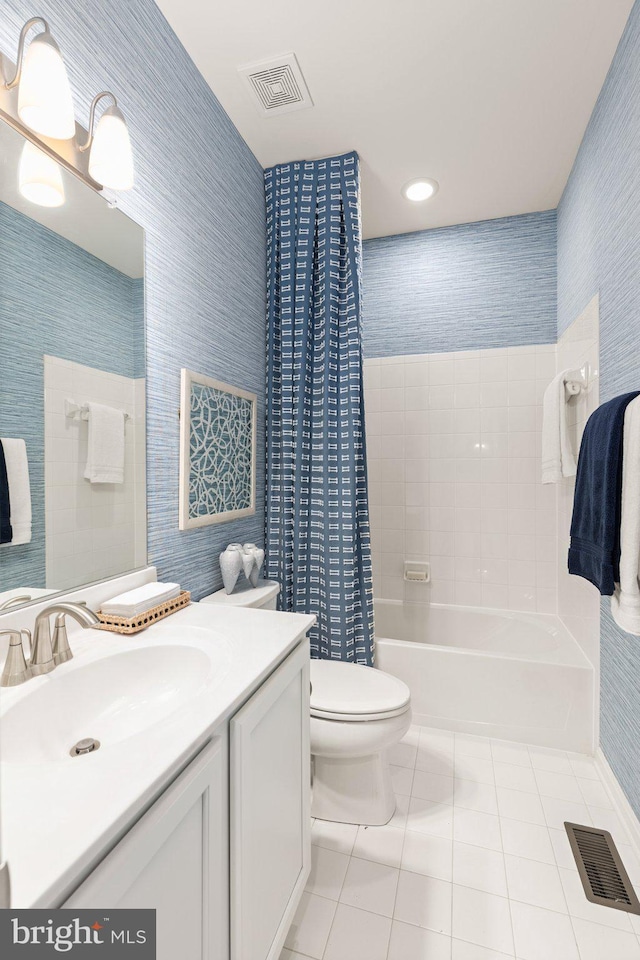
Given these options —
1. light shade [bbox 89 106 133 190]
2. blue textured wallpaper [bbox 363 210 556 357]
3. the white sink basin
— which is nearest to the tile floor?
the white sink basin

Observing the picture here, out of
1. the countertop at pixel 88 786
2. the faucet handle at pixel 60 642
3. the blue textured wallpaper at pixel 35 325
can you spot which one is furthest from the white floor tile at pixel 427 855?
the blue textured wallpaper at pixel 35 325

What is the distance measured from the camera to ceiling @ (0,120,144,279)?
0.96 metres

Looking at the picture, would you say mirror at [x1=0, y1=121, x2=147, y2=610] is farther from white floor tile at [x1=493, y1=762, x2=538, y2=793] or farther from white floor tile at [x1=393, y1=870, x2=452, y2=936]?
white floor tile at [x1=493, y1=762, x2=538, y2=793]

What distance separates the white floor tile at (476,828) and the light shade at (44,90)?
→ 7.41 feet

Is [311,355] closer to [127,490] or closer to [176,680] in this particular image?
[127,490]

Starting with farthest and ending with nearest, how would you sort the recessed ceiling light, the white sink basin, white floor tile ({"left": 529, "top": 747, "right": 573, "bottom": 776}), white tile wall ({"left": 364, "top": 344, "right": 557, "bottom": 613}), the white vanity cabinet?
1. white tile wall ({"left": 364, "top": 344, "right": 557, "bottom": 613})
2. the recessed ceiling light
3. white floor tile ({"left": 529, "top": 747, "right": 573, "bottom": 776})
4. the white sink basin
5. the white vanity cabinet

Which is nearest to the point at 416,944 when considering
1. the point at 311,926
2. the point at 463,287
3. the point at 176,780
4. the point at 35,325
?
the point at 311,926

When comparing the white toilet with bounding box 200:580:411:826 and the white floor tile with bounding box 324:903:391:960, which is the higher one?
the white toilet with bounding box 200:580:411:826

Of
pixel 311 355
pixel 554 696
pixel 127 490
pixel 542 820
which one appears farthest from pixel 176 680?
pixel 554 696

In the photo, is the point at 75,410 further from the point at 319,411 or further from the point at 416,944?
the point at 416,944

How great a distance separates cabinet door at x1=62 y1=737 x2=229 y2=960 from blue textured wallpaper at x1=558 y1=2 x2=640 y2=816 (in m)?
1.38

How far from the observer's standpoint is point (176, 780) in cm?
67

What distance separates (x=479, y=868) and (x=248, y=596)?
111 cm

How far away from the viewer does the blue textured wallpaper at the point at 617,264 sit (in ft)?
4.88
